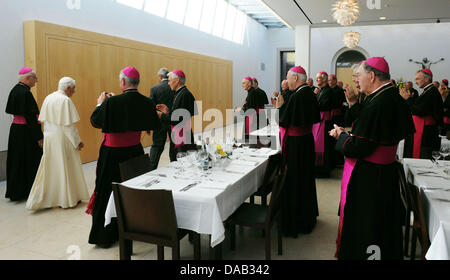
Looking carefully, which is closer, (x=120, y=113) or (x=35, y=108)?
(x=120, y=113)

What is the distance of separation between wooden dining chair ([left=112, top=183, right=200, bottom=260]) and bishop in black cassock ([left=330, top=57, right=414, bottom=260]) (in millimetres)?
1379

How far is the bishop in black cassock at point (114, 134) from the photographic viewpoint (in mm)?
3822

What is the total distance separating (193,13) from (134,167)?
10972mm

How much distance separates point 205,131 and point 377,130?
11.9 m

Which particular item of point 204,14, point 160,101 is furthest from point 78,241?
point 204,14

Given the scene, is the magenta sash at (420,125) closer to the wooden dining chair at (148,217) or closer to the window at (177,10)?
the wooden dining chair at (148,217)

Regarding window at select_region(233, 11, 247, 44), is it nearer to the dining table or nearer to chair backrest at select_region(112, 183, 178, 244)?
the dining table

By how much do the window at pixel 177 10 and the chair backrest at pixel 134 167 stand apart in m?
8.96

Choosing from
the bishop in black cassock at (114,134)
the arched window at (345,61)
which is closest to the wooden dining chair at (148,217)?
the bishop in black cassock at (114,134)

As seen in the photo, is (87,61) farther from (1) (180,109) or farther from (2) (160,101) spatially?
(1) (180,109)

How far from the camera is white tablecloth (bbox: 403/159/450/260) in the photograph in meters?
2.32

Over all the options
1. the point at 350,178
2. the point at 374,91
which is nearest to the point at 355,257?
the point at 350,178

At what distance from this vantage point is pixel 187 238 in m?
4.20

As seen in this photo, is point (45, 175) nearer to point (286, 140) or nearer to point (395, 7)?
point (286, 140)
